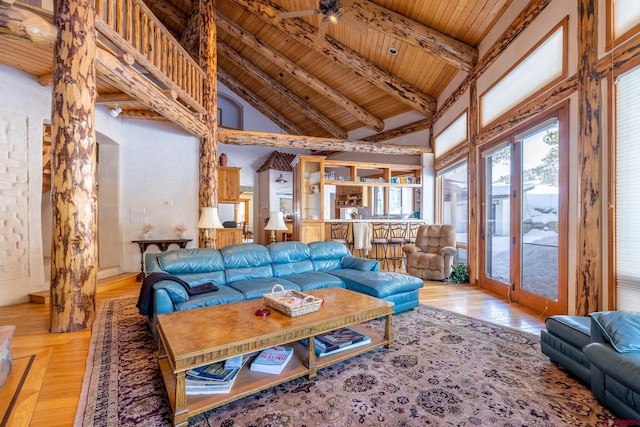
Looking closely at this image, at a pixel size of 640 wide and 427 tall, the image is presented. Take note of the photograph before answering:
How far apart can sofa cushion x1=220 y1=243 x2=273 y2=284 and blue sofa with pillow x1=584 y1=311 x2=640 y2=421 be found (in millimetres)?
3096

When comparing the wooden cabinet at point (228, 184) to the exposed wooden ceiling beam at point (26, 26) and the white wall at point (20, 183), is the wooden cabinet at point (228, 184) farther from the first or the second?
the exposed wooden ceiling beam at point (26, 26)

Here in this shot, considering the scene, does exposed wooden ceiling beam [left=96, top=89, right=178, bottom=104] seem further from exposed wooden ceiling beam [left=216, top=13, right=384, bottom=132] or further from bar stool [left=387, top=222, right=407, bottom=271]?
bar stool [left=387, top=222, right=407, bottom=271]

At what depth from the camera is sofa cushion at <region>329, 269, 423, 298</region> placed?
3.31 metres

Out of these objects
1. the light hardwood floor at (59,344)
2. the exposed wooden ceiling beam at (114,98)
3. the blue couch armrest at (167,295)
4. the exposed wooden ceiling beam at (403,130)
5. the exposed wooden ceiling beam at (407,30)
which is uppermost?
the exposed wooden ceiling beam at (407,30)

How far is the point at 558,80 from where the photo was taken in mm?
3305

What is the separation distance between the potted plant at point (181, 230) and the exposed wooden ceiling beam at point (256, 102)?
5.58m

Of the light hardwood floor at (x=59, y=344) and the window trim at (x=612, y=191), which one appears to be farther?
the window trim at (x=612, y=191)

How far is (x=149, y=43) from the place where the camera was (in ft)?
13.5

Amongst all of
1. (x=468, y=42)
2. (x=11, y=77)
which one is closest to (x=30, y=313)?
(x=11, y=77)

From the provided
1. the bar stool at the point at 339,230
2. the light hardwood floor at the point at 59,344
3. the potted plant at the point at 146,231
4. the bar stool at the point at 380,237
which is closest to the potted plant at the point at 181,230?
the potted plant at the point at 146,231

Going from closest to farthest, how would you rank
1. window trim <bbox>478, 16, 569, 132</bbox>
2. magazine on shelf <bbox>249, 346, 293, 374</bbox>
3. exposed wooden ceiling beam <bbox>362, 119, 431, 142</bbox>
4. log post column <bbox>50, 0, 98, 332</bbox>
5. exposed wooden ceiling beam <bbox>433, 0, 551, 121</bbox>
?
magazine on shelf <bbox>249, 346, 293, 374</bbox> < log post column <bbox>50, 0, 98, 332</bbox> < window trim <bbox>478, 16, 569, 132</bbox> < exposed wooden ceiling beam <bbox>433, 0, 551, 121</bbox> < exposed wooden ceiling beam <bbox>362, 119, 431, 142</bbox>

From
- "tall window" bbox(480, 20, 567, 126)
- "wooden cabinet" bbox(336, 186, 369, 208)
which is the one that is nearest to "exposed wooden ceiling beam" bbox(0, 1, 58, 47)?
"tall window" bbox(480, 20, 567, 126)

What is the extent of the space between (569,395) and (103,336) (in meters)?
3.90

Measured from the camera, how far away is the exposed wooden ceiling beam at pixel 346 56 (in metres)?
5.93
